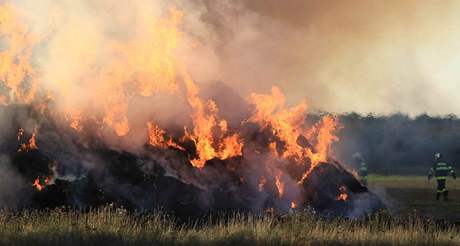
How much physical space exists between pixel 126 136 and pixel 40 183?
2303 millimetres

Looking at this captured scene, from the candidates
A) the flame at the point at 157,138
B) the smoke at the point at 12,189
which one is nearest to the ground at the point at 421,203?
the flame at the point at 157,138

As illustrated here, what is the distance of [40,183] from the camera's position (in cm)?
1521

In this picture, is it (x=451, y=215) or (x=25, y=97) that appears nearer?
(x=25, y=97)

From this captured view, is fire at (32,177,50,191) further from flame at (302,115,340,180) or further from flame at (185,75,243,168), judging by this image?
→ flame at (302,115,340,180)

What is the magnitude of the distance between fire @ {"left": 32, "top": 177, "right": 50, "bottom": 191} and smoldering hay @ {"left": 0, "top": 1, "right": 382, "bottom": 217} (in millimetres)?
27

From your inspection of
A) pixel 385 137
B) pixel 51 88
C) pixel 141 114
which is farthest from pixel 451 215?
pixel 385 137

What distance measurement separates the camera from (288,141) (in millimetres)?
17469

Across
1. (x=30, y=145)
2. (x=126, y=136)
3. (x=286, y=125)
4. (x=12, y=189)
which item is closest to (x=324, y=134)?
(x=286, y=125)

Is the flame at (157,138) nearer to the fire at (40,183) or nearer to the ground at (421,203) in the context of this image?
the fire at (40,183)

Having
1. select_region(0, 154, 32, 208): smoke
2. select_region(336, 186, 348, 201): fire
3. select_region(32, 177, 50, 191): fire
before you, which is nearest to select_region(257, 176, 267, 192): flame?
select_region(336, 186, 348, 201): fire

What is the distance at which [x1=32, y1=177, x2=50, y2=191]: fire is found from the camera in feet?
49.6

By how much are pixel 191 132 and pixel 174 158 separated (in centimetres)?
86

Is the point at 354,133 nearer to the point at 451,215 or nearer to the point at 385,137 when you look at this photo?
the point at 385,137

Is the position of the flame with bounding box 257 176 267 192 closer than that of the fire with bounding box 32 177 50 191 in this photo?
No
